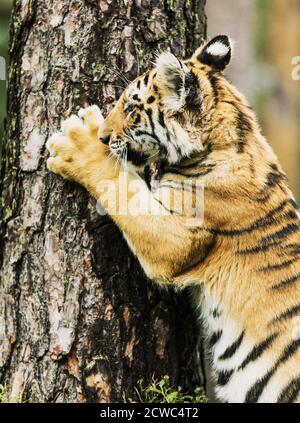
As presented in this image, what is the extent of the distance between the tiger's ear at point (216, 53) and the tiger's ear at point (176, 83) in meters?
0.25

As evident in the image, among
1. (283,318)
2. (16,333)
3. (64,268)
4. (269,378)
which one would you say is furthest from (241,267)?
(16,333)

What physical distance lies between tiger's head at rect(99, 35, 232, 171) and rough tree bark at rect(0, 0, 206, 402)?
0.12m

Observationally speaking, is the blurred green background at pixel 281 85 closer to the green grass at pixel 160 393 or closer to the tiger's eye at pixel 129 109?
the tiger's eye at pixel 129 109

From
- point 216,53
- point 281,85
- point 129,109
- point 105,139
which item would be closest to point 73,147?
point 105,139

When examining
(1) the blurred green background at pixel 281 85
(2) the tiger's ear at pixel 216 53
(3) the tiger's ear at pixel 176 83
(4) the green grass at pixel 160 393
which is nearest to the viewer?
(3) the tiger's ear at pixel 176 83

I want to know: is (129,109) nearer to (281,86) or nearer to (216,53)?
(216,53)

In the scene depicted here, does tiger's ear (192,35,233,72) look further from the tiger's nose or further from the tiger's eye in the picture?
the tiger's nose

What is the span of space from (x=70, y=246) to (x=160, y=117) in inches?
34.2

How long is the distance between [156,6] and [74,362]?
1955mm

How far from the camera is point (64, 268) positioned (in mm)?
3908

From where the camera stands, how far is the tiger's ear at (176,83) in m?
3.86

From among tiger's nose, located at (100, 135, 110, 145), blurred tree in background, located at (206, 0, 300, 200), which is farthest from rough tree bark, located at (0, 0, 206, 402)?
blurred tree in background, located at (206, 0, 300, 200)

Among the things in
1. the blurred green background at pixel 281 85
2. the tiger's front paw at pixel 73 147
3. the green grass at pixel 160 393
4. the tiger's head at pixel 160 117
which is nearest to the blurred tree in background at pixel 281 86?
the blurred green background at pixel 281 85

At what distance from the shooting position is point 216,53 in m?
4.23
